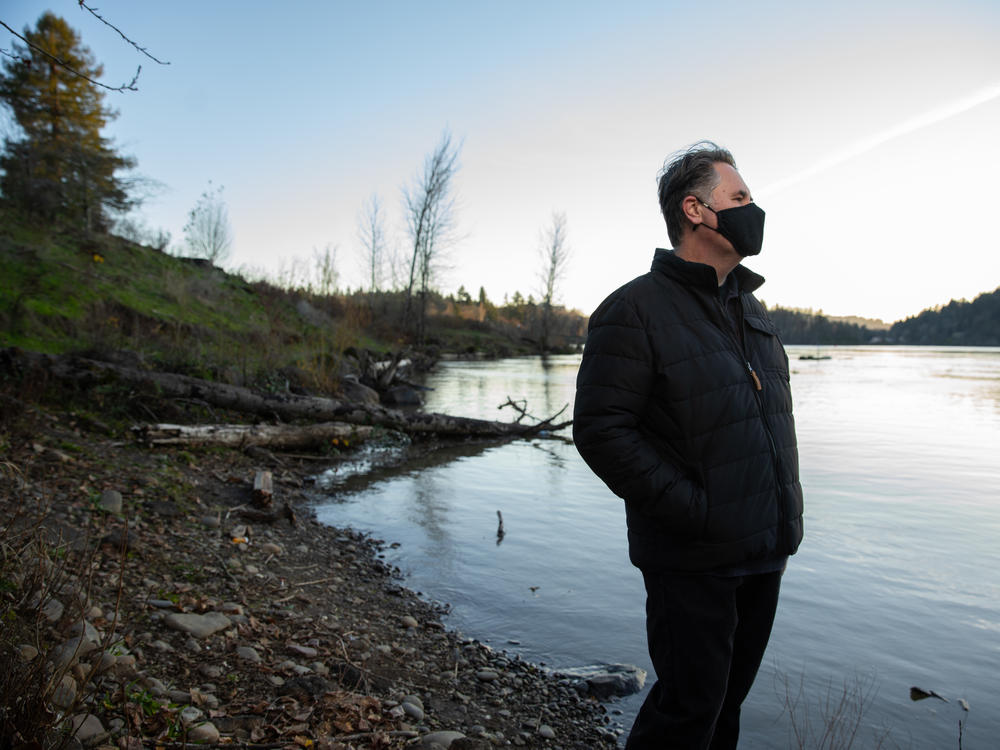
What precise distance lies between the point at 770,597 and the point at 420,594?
3.41m

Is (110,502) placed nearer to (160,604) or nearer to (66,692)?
(160,604)

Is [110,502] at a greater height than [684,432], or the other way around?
[684,432]

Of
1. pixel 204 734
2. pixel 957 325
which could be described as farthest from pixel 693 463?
pixel 957 325

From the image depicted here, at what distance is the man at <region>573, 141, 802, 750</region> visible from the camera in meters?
1.96

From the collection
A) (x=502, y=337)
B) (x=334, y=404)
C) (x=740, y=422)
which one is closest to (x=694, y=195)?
(x=740, y=422)

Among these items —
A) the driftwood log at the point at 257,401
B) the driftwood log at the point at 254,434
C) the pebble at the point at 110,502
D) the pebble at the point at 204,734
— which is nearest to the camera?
the pebble at the point at 204,734

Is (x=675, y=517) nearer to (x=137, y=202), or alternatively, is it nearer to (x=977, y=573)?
(x=977, y=573)

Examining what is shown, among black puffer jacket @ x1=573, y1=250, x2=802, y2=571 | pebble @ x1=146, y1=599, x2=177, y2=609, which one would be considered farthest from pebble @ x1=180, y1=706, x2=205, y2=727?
black puffer jacket @ x1=573, y1=250, x2=802, y2=571

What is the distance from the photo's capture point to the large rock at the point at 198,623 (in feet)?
10.8

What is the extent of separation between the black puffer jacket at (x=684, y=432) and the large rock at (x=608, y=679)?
1.92 m

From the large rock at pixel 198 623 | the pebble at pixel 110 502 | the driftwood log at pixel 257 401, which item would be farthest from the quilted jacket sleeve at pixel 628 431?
the driftwood log at pixel 257 401

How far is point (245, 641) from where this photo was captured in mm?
3365

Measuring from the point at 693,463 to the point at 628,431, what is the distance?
0.24 m

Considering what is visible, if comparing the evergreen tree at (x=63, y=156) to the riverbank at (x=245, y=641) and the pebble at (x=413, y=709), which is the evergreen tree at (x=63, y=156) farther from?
the pebble at (x=413, y=709)
